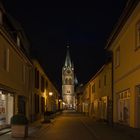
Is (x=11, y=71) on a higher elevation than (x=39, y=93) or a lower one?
higher

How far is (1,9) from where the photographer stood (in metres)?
26.4

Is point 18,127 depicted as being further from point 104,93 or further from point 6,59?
point 104,93

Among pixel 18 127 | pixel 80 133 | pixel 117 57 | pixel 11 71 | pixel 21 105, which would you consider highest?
pixel 117 57

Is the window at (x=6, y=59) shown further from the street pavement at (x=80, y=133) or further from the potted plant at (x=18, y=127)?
the potted plant at (x=18, y=127)

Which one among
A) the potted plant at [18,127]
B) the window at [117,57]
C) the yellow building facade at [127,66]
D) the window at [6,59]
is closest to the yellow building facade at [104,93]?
the yellow building facade at [127,66]

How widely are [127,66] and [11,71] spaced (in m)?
7.97

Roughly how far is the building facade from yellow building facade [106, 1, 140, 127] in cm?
686

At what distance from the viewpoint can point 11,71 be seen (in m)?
28.7

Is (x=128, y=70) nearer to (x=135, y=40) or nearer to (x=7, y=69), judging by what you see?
(x=135, y=40)

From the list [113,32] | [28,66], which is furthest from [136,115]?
[28,66]

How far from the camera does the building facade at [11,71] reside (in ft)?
84.3

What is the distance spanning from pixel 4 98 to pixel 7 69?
1959 mm

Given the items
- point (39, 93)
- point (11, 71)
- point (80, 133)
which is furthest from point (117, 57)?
point (39, 93)

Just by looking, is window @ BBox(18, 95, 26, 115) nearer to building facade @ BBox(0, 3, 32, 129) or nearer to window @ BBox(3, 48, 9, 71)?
building facade @ BBox(0, 3, 32, 129)
